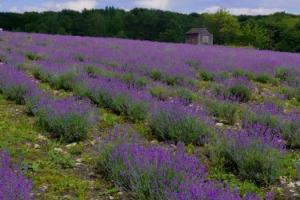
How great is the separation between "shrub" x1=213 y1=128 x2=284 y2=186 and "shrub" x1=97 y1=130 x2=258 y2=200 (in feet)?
1.95

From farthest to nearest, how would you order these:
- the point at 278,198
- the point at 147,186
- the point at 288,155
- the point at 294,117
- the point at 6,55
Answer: the point at 6,55
the point at 294,117
the point at 288,155
the point at 278,198
the point at 147,186

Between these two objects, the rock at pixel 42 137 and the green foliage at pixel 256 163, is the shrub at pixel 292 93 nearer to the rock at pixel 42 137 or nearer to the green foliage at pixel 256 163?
the green foliage at pixel 256 163

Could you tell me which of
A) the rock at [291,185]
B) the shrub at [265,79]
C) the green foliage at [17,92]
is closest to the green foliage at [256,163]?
the rock at [291,185]

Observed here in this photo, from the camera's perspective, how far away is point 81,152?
521cm

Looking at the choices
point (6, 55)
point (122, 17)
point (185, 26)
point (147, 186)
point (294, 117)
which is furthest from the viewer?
point (185, 26)

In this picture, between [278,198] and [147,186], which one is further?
[278,198]

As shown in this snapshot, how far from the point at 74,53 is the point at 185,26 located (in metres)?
63.1

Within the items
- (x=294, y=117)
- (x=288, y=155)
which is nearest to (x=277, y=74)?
(x=294, y=117)

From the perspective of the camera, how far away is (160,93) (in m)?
8.30

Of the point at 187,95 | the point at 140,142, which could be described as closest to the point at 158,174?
the point at 140,142

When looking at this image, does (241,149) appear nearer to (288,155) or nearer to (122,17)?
(288,155)

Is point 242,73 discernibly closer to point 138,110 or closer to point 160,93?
point 160,93

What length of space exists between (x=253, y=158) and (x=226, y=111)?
2.54 m

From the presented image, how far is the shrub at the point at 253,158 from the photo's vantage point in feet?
14.3
